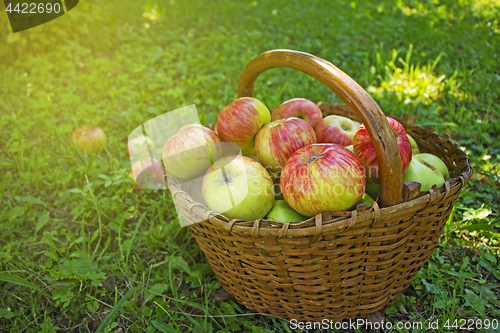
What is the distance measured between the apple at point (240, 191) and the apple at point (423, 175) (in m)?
0.61

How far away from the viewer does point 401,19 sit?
15.3ft

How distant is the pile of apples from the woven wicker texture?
12cm

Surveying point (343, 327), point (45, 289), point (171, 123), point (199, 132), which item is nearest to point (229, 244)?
point (199, 132)

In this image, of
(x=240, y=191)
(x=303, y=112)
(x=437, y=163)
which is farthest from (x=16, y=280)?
(x=437, y=163)

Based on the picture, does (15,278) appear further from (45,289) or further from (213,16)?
(213,16)

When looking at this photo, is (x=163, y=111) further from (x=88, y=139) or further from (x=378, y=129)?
(x=378, y=129)

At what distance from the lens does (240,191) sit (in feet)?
4.53

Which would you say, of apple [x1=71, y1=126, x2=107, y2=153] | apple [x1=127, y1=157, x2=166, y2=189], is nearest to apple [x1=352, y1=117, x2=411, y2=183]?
apple [x1=127, y1=157, x2=166, y2=189]

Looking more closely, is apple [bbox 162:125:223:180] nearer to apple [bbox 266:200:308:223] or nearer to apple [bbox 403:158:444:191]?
apple [bbox 266:200:308:223]

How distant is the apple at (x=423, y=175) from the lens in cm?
144

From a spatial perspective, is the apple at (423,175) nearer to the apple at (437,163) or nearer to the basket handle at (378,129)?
the apple at (437,163)

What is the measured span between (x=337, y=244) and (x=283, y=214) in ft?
1.00

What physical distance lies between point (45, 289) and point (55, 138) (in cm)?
156

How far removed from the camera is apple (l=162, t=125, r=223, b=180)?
5.17 feet
